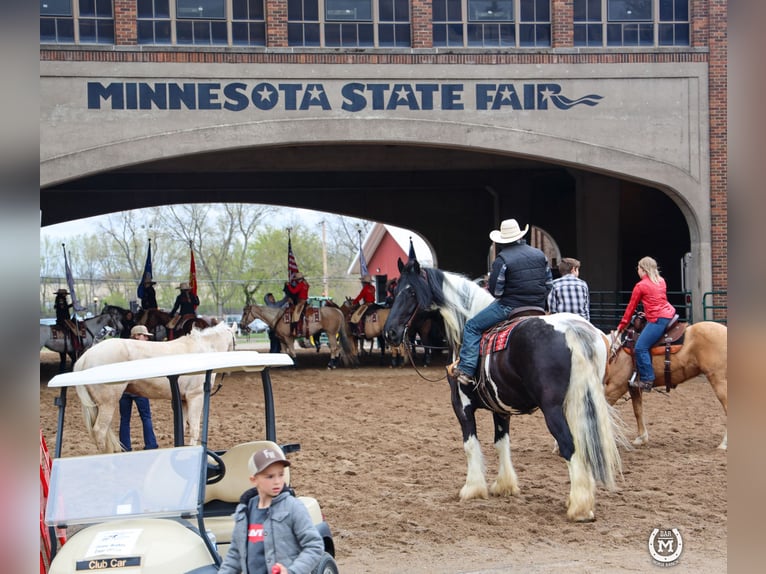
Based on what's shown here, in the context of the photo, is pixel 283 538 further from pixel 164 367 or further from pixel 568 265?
pixel 568 265

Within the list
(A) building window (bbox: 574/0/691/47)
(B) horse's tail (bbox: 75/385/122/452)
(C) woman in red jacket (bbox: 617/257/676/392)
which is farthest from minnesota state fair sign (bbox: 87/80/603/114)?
(B) horse's tail (bbox: 75/385/122/452)

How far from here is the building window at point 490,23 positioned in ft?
70.4

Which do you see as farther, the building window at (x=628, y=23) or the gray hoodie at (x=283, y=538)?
the building window at (x=628, y=23)

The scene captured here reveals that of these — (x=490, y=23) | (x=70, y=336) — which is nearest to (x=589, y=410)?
(x=490, y=23)

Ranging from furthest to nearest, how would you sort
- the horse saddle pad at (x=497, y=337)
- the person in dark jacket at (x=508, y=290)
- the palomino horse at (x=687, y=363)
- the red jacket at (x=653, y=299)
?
the red jacket at (x=653, y=299) → the palomino horse at (x=687, y=363) → the person in dark jacket at (x=508, y=290) → the horse saddle pad at (x=497, y=337)

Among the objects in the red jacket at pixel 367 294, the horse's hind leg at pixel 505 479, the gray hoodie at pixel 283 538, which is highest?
the gray hoodie at pixel 283 538

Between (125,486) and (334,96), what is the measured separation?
16638 mm

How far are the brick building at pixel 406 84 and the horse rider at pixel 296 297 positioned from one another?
5.73m

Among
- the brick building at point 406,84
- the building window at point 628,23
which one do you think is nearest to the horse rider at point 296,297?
the brick building at point 406,84

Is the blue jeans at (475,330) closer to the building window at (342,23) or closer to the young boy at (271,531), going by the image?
the young boy at (271,531)

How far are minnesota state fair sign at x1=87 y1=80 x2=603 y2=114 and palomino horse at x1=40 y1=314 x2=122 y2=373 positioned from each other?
8459mm

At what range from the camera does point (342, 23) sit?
2119 centimetres

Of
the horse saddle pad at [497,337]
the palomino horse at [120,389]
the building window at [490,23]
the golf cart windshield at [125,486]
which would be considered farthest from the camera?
the building window at [490,23]
